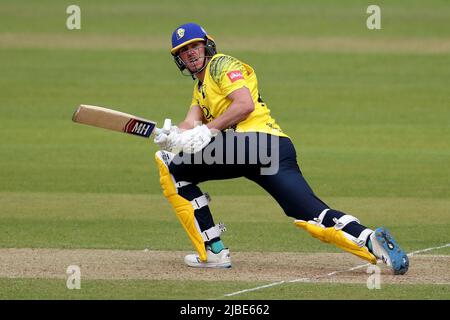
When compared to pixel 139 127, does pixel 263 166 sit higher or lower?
lower

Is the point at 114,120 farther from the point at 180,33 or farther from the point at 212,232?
the point at 212,232

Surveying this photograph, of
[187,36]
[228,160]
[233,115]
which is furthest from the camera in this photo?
[187,36]

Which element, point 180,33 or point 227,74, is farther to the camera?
point 180,33

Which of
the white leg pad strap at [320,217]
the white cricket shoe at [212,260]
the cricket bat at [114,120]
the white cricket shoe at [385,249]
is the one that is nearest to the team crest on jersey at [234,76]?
the cricket bat at [114,120]

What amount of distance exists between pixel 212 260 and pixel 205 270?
12 cm

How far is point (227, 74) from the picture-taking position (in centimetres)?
830

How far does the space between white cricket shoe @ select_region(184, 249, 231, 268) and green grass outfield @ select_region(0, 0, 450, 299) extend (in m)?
0.68

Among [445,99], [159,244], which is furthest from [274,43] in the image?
[159,244]

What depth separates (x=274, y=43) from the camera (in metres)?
26.7

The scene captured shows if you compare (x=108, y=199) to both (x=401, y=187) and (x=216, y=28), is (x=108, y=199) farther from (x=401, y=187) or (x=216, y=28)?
(x=216, y=28)

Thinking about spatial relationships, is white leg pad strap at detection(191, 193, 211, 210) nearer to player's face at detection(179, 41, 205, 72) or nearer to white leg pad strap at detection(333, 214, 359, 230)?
player's face at detection(179, 41, 205, 72)

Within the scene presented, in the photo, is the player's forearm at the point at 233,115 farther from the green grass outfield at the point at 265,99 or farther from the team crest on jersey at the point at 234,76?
the green grass outfield at the point at 265,99

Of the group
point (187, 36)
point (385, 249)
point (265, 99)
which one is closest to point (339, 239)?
point (385, 249)

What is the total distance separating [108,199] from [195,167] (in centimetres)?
450
